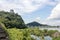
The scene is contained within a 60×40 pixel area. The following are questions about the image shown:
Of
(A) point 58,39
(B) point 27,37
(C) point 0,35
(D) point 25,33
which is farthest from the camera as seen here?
(A) point 58,39

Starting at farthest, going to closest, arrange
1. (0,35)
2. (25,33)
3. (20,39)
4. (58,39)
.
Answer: (58,39) → (25,33) → (20,39) → (0,35)

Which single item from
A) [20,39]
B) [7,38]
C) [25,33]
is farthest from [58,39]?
[7,38]

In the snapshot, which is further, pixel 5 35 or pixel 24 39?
pixel 24 39

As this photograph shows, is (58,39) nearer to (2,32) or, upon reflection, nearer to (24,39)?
(24,39)

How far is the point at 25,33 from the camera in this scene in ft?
78.2

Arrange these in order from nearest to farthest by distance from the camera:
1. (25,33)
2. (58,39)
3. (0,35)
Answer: (0,35) < (25,33) < (58,39)

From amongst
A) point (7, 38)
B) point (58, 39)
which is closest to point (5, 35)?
point (7, 38)

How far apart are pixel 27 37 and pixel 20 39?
1636 millimetres

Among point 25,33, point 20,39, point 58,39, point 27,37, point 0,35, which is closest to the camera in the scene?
point 0,35

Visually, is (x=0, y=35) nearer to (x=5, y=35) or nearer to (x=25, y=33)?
(x=5, y=35)

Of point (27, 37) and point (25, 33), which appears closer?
point (27, 37)

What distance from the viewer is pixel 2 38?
15.9 ft

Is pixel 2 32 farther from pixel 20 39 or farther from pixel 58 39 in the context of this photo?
pixel 58 39

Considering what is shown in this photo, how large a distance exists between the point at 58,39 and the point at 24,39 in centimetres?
2586
